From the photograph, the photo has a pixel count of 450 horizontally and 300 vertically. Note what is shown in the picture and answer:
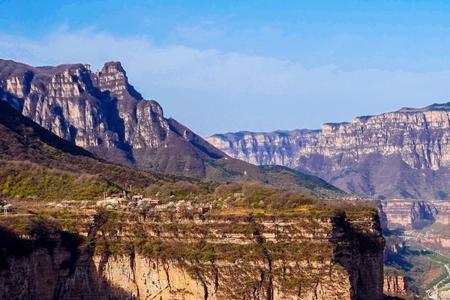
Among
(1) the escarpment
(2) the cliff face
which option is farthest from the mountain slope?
(2) the cliff face

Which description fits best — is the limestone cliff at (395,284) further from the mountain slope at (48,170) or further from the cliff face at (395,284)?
the mountain slope at (48,170)

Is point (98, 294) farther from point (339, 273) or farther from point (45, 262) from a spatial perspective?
point (339, 273)

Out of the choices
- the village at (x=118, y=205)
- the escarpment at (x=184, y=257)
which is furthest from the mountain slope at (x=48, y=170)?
the escarpment at (x=184, y=257)

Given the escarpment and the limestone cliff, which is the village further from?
the limestone cliff

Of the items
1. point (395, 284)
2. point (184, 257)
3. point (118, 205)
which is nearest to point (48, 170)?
point (118, 205)

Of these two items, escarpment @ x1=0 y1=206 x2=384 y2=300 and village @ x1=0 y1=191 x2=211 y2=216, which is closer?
escarpment @ x1=0 y1=206 x2=384 y2=300

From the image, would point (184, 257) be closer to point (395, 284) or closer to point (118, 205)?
point (118, 205)

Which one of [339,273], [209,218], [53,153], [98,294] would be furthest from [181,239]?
[53,153]

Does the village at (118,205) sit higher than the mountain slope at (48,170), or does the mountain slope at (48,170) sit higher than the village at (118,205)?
the mountain slope at (48,170)
